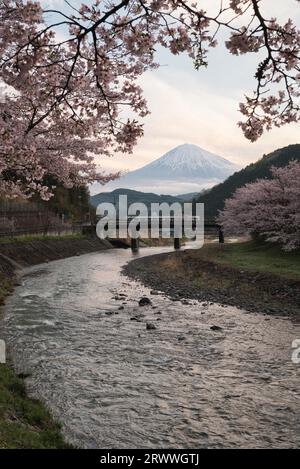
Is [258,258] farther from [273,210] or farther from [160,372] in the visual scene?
[160,372]

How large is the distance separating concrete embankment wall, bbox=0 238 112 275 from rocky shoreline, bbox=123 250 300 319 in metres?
10.2

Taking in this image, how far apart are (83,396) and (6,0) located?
10.7m

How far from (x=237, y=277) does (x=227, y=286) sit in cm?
178

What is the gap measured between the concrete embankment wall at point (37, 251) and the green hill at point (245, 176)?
88869mm

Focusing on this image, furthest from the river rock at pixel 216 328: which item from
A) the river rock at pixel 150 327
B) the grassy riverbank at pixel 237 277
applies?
the grassy riverbank at pixel 237 277

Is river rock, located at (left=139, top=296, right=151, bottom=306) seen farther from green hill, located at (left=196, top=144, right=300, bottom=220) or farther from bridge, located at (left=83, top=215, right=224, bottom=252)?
green hill, located at (left=196, top=144, right=300, bottom=220)

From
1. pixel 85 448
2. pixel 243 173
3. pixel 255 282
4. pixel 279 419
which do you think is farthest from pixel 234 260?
pixel 243 173

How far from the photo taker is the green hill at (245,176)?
145337 mm

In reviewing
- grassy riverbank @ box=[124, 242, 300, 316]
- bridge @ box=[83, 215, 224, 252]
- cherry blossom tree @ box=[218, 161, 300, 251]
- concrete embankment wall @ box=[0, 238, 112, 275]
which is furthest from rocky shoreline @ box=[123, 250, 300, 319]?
bridge @ box=[83, 215, 224, 252]

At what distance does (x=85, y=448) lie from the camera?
809 cm

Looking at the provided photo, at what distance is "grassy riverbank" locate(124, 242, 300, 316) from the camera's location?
878 inches

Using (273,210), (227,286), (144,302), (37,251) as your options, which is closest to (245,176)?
(37,251)

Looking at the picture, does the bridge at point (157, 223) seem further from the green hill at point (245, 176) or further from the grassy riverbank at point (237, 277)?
the green hill at point (245, 176)
